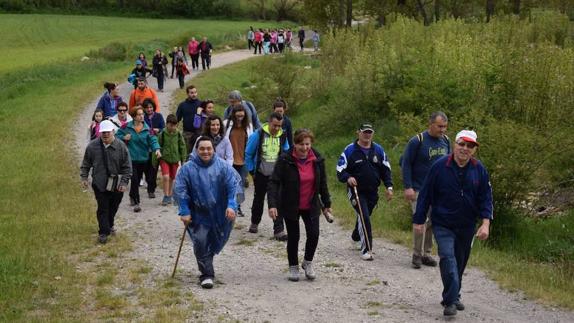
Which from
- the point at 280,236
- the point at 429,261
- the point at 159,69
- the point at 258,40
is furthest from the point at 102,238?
the point at 258,40

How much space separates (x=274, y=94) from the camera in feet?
90.4

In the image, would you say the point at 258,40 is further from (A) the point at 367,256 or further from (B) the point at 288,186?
(B) the point at 288,186

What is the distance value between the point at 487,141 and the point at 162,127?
Answer: 20.0 ft

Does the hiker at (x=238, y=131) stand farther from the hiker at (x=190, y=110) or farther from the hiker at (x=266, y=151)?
the hiker at (x=190, y=110)

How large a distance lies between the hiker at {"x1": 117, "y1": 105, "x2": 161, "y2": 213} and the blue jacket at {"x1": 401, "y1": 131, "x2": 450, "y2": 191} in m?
5.44

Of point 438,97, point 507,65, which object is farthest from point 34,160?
point 507,65

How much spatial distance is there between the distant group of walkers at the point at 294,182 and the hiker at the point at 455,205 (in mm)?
10

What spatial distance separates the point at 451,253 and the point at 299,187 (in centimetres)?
199

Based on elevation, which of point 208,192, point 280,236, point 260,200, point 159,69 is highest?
point 208,192

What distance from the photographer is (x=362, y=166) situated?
32.5ft

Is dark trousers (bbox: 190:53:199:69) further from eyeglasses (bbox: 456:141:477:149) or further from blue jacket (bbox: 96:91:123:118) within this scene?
eyeglasses (bbox: 456:141:477:149)

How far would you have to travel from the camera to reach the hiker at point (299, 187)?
873 centimetres

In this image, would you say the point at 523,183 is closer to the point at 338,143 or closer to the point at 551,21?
the point at 338,143

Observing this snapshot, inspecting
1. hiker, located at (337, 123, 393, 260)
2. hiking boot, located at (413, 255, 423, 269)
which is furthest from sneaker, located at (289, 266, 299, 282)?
hiking boot, located at (413, 255, 423, 269)
